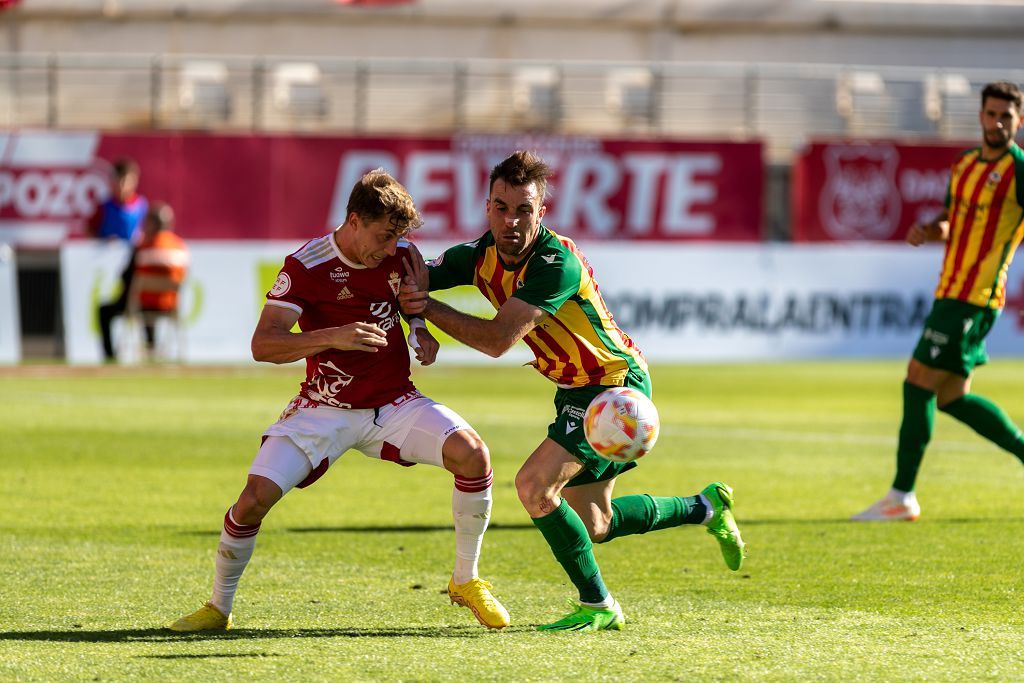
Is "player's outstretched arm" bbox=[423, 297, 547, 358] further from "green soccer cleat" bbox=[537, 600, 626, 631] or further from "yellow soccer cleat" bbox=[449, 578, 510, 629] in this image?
"green soccer cleat" bbox=[537, 600, 626, 631]

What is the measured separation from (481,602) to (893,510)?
374 cm

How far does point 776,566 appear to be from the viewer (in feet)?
25.0

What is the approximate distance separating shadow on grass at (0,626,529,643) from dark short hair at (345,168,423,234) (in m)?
1.46

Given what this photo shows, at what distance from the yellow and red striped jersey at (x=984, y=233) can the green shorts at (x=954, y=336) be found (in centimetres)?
7

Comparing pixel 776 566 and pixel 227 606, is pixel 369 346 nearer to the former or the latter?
pixel 227 606

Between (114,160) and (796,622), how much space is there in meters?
18.9

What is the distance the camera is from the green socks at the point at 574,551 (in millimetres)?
6125

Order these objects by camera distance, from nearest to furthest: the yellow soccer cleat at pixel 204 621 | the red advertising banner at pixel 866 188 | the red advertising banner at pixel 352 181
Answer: the yellow soccer cleat at pixel 204 621, the red advertising banner at pixel 352 181, the red advertising banner at pixel 866 188

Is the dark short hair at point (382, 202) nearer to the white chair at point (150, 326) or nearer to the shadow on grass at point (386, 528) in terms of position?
the shadow on grass at point (386, 528)

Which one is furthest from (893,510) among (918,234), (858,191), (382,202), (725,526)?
(858,191)

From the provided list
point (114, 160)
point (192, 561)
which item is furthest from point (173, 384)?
point (192, 561)

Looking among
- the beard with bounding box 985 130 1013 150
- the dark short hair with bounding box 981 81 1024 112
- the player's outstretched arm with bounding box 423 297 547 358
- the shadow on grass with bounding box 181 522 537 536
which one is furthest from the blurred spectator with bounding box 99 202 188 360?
the player's outstretched arm with bounding box 423 297 547 358

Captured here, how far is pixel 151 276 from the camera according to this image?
835 inches

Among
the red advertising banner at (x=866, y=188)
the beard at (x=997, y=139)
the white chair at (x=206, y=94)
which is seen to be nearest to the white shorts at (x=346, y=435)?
the beard at (x=997, y=139)
